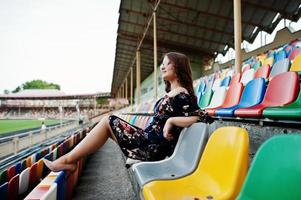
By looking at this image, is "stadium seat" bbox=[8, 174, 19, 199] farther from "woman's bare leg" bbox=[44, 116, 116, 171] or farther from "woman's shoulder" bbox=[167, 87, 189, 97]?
"woman's shoulder" bbox=[167, 87, 189, 97]

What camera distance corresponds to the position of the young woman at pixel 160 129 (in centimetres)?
174

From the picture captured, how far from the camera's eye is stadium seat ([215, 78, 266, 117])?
7.11 ft

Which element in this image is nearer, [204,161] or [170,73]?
[204,161]

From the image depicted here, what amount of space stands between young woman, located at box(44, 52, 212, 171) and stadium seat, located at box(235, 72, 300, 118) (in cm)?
26

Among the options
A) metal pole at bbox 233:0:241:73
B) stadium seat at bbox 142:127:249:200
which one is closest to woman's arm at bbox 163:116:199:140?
stadium seat at bbox 142:127:249:200

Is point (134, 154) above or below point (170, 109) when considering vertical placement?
below

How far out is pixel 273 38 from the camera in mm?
11391

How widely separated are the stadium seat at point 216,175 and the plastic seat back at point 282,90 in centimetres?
72

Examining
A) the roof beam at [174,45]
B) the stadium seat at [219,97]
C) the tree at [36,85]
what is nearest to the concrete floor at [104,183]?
the stadium seat at [219,97]

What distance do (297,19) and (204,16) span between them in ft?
10.7

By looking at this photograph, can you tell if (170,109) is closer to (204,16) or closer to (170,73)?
(170,73)

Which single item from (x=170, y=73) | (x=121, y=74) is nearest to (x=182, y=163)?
(x=170, y=73)

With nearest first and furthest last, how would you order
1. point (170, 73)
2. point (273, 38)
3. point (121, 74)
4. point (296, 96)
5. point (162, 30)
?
point (296, 96)
point (170, 73)
point (273, 38)
point (162, 30)
point (121, 74)

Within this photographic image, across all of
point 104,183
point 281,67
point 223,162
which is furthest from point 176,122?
point 104,183
